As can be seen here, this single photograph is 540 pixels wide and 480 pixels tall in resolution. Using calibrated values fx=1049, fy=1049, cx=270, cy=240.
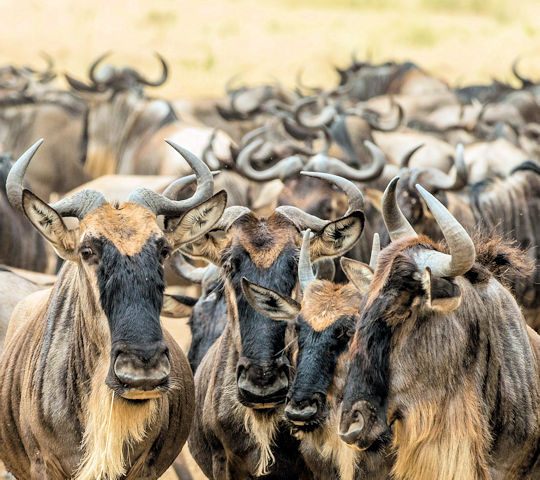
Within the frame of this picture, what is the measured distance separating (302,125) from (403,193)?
20.1 ft

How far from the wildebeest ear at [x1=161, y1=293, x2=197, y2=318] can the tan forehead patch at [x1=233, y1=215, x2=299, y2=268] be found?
153 cm

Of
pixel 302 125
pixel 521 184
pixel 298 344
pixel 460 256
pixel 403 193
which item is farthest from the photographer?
pixel 302 125

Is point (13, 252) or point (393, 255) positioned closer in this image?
point (393, 255)

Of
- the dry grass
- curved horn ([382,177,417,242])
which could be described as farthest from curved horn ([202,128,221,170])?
the dry grass

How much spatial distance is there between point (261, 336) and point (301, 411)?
0.59 metres

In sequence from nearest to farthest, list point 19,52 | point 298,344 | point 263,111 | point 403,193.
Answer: point 298,344 < point 403,193 < point 263,111 < point 19,52

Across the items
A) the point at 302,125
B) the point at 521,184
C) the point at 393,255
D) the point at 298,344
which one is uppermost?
the point at 393,255

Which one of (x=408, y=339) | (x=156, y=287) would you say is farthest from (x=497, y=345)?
(x=156, y=287)

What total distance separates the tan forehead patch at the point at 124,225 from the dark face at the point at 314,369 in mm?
798

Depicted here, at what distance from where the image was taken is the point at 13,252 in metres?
10.0

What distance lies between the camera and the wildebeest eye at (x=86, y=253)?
4.57 meters

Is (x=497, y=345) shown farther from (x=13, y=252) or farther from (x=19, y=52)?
(x=19, y=52)

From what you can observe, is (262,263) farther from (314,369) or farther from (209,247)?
(314,369)

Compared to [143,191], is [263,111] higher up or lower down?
lower down
